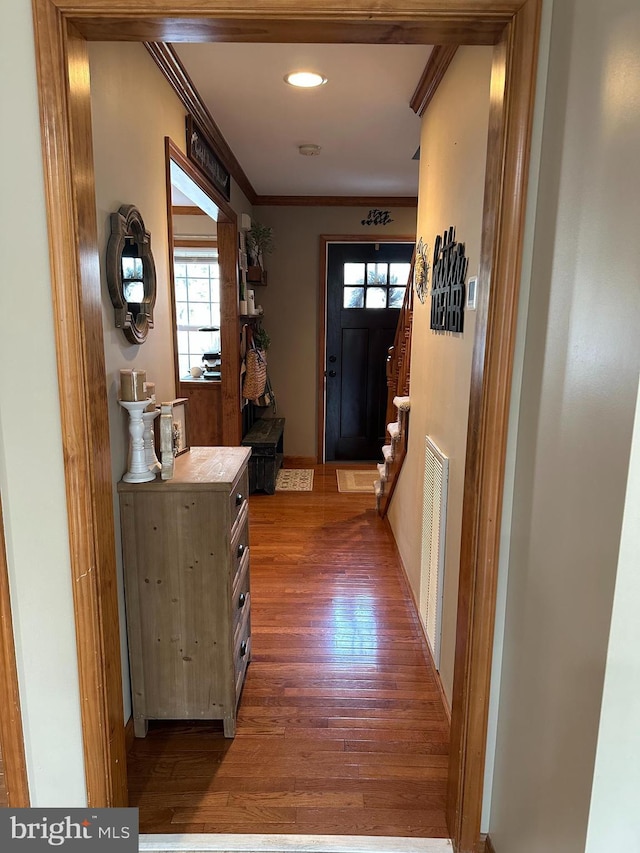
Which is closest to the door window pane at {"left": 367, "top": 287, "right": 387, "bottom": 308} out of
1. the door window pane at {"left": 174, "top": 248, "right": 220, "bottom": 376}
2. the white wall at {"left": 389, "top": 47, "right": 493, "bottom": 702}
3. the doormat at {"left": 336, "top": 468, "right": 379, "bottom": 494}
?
the door window pane at {"left": 174, "top": 248, "right": 220, "bottom": 376}

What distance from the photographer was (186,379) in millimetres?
4613

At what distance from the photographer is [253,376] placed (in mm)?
4656

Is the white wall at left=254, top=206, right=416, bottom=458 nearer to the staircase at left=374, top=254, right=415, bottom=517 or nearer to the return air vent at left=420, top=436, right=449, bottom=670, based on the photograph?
the staircase at left=374, top=254, right=415, bottom=517

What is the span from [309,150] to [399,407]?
6.01ft

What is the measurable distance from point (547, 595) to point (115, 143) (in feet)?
5.95

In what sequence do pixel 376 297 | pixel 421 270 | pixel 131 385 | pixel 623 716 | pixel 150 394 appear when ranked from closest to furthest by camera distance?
pixel 623 716
pixel 131 385
pixel 150 394
pixel 421 270
pixel 376 297

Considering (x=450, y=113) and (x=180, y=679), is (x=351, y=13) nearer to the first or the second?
(x=450, y=113)

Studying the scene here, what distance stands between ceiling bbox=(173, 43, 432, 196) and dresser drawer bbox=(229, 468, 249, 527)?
1727 mm

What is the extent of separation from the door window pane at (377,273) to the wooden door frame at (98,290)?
164 inches

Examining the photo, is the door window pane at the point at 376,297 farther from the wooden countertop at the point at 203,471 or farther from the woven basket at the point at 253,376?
the wooden countertop at the point at 203,471

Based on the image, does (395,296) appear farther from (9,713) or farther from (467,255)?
(9,713)

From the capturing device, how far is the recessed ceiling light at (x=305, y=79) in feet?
8.03

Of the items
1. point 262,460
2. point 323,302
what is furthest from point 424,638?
point 323,302

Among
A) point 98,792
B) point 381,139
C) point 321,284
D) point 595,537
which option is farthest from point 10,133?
point 321,284
